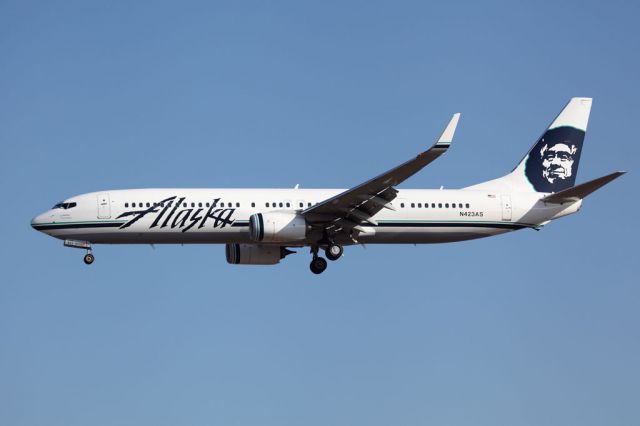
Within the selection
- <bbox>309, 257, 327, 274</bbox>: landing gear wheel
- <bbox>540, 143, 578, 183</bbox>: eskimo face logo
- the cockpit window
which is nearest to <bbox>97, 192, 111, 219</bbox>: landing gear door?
the cockpit window

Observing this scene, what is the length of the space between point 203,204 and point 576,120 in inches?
818

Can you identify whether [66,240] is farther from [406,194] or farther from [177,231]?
[406,194]

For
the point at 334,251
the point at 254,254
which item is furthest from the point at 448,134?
the point at 254,254

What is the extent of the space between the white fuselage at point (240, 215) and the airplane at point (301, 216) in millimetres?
46

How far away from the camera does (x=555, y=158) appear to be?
63.1 m

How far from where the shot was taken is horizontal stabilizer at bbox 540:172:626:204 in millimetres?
55719

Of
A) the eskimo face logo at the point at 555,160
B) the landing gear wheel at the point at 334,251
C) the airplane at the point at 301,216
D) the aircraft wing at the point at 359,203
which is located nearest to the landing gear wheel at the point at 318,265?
the airplane at the point at 301,216

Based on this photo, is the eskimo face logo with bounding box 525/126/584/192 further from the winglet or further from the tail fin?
the winglet

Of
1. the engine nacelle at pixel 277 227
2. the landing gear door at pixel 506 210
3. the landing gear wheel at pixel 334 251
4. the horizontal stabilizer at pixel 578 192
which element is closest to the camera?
the engine nacelle at pixel 277 227

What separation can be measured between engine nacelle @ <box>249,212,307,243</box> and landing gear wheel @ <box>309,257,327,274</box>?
3.58m

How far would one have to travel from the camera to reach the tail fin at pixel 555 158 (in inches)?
2443

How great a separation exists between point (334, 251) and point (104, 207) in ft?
35.8

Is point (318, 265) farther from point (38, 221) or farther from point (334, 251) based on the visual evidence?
point (38, 221)

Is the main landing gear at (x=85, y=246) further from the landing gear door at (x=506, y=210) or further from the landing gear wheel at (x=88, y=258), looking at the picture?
the landing gear door at (x=506, y=210)
